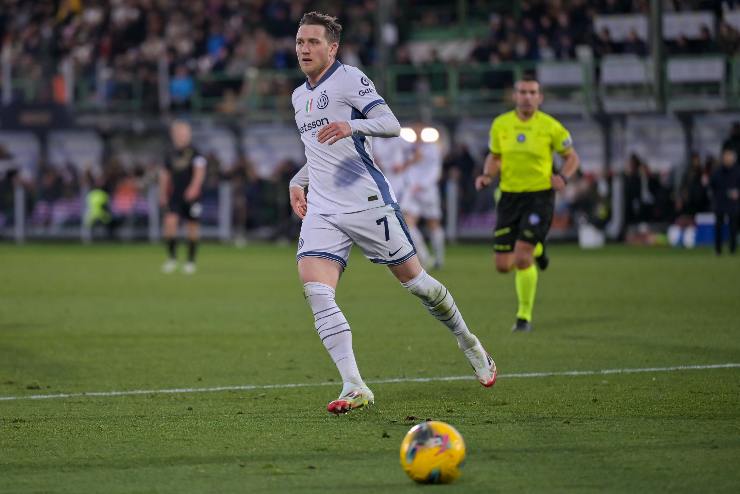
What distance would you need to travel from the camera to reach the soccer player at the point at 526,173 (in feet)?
42.5

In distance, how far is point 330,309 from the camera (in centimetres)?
811

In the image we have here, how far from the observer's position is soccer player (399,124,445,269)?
22.9 metres

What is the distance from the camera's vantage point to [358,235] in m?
8.23

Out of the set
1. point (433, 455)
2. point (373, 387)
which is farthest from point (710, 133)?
point (433, 455)

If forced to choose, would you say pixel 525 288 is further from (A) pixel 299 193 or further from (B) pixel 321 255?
(B) pixel 321 255

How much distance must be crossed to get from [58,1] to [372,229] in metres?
34.4

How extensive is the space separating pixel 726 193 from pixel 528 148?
1430cm

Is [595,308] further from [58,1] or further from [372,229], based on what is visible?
[58,1]

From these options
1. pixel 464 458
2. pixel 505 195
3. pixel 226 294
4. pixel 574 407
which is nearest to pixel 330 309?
pixel 574 407

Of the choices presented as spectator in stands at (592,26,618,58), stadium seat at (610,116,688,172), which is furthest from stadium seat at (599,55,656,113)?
stadium seat at (610,116,688,172)

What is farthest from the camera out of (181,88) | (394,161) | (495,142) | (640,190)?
(181,88)

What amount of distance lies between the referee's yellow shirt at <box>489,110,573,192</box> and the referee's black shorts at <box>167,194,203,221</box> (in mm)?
9912

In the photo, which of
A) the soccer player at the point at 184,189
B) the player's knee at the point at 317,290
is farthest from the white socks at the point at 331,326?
the soccer player at the point at 184,189

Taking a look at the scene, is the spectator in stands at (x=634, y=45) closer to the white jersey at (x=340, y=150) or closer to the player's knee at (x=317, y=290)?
the white jersey at (x=340, y=150)
